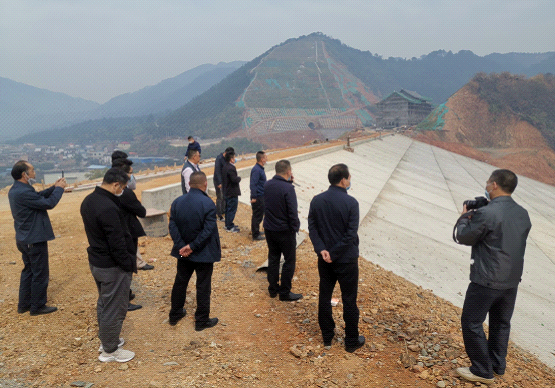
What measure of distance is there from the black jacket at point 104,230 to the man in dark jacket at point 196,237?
60cm

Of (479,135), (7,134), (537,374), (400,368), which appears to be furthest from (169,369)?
(7,134)

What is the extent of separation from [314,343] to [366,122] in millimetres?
109301

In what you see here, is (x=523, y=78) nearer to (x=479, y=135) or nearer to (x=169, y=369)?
(x=479, y=135)

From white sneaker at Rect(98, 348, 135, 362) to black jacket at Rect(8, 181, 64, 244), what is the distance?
170cm

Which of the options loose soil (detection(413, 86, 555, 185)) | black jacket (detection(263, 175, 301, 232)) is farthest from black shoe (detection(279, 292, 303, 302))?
loose soil (detection(413, 86, 555, 185))

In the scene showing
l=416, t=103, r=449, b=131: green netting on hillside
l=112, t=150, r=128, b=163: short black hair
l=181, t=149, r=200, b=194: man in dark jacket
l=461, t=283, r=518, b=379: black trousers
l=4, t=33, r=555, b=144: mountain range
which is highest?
l=4, t=33, r=555, b=144: mountain range

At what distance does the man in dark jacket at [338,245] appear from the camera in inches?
142

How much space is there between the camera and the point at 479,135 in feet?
203

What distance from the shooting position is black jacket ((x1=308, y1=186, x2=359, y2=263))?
359 cm

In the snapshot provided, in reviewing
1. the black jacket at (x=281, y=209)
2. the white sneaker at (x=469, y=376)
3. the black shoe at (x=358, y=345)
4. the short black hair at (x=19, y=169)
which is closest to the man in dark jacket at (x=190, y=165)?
the black jacket at (x=281, y=209)

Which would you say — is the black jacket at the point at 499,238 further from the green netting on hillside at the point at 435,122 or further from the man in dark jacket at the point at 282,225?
the green netting on hillside at the point at 435,122

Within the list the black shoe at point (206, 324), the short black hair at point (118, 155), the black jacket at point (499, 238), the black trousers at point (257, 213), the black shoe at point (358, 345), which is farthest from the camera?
the black trousers at point (257, 213)

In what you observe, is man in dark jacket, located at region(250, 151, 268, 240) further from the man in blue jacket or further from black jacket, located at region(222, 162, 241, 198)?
the man in blue jacket

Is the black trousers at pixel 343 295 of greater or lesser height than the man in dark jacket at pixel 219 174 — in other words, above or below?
below
